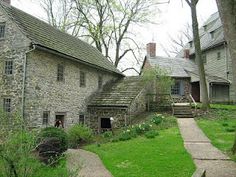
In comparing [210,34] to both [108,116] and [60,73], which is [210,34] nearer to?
[108,116]

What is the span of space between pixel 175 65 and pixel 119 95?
1279 cm

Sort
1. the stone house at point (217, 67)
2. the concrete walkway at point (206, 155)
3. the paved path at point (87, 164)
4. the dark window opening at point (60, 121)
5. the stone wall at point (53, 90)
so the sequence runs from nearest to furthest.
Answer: the concrete walkway at point (206, 155), the paved path at point (87, 164), the stone wall at point (53, 90), the dark window opening at point (60, 121), the stone house at point (217, 67)

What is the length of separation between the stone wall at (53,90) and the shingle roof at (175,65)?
11767mm

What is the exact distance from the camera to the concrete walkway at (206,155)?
30.6 ft

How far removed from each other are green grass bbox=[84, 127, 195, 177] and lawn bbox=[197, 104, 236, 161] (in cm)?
169

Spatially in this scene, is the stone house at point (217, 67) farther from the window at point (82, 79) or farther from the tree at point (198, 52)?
the window at point (82, 79)

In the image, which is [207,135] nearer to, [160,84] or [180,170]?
[180,170]

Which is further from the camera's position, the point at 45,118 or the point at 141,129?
the point at 45,118

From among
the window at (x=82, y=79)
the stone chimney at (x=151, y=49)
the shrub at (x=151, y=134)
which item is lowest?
the shrub at (x=151, y=134)

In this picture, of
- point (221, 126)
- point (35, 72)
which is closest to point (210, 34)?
point (221, 126)

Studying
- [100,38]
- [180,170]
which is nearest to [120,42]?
[100,38]

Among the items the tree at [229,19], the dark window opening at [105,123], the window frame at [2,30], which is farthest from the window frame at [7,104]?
the tree at [229,19]

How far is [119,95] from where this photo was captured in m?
23.3

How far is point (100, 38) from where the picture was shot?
3772 centimetres
